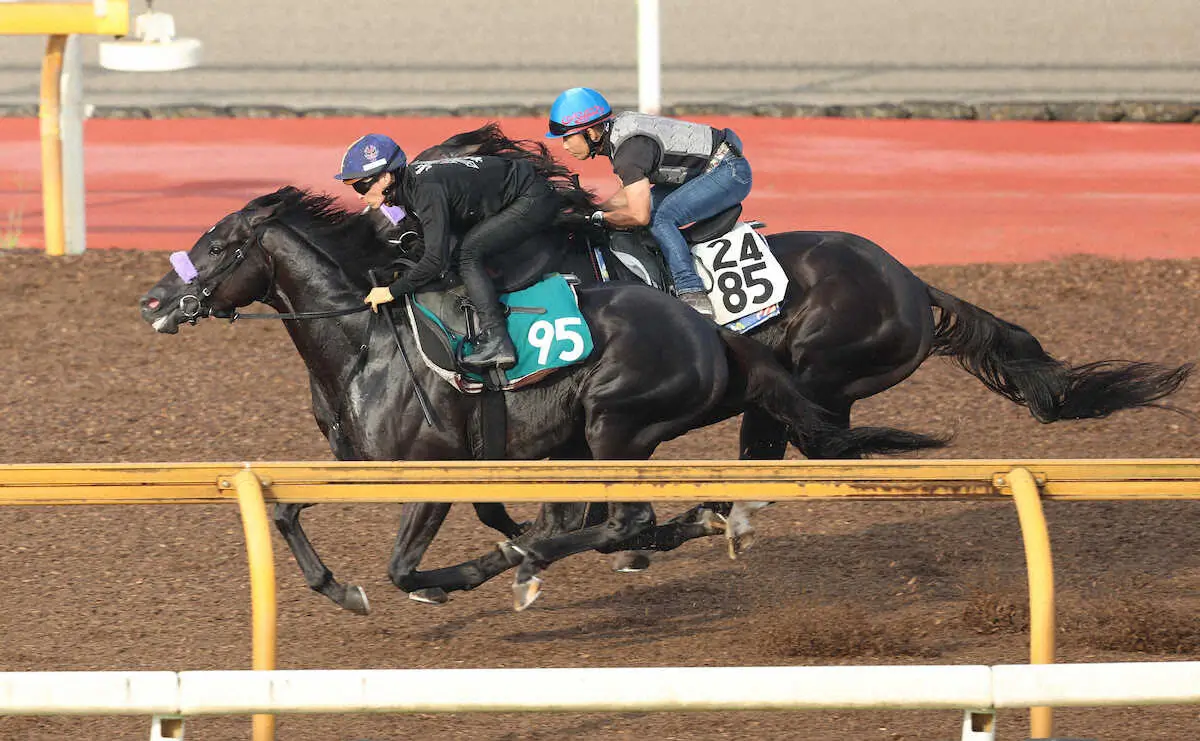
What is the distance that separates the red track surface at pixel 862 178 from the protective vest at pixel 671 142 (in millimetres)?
5747

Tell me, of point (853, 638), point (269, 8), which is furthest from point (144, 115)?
point (853, 638)

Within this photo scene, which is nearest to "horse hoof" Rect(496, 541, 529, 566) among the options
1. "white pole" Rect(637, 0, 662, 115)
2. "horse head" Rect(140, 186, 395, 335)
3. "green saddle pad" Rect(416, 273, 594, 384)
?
"green saddle pad" Rect(416, 273, 594, 384)

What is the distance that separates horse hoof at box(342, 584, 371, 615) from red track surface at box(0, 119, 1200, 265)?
7574mm

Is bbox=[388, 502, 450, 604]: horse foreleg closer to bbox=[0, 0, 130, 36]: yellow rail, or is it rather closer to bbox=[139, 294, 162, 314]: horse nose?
bbox=[139, 294, 162, 314]: horse nose

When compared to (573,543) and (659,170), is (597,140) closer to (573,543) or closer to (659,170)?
(659,170)

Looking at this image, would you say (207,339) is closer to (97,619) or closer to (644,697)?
(97,619)

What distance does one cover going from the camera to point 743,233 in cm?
718

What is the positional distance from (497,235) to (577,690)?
2880mm

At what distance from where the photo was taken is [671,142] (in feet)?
23.9

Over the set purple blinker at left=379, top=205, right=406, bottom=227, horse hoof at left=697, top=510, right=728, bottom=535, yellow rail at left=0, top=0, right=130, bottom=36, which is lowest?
horse hoof at left=697, top=510, right=728, bottom=535

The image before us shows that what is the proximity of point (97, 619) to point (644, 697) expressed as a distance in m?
3.28

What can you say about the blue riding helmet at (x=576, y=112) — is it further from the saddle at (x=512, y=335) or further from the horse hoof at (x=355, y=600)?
the horse hoof at (x=355, y=600)

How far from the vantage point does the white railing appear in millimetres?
3752

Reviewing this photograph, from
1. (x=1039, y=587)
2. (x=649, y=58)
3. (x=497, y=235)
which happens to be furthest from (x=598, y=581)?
(x=649, y=58)
